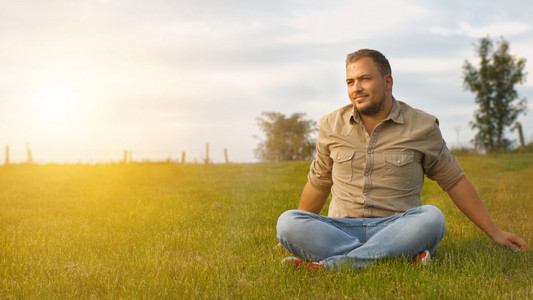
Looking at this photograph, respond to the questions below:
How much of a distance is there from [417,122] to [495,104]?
44405 mm

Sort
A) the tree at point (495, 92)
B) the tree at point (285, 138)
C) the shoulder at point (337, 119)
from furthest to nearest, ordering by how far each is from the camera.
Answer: the tree at point (285, 138) → the tree at point (495, 92) → the shoulder at point (337, 119)

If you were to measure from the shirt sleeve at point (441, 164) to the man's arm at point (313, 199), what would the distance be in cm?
121

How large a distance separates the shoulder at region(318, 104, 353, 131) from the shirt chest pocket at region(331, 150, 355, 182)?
285 mm

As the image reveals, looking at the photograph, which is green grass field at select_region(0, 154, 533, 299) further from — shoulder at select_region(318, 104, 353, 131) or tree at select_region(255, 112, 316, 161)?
tree at select_region(255, 112, 316, 161)

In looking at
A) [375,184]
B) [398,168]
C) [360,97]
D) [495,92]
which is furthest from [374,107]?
[495,92]

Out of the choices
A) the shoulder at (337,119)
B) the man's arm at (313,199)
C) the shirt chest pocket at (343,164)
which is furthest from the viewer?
the man's arm at (313,199)

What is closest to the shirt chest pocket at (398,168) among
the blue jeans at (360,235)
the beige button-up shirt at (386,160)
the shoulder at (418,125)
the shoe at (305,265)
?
the beige button-up shirt at (386,160)

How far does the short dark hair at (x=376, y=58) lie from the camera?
4.62m

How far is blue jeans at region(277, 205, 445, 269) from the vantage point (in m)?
4.50

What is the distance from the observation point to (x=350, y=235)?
4781mm

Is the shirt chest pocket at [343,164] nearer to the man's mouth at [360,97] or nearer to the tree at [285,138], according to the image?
the man's mouth at [360,97]

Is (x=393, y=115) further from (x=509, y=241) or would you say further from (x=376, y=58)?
(x=509, y=241)

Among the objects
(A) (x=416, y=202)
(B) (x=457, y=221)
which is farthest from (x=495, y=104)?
(A) (x=416, y=202)

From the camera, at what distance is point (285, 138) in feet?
212
